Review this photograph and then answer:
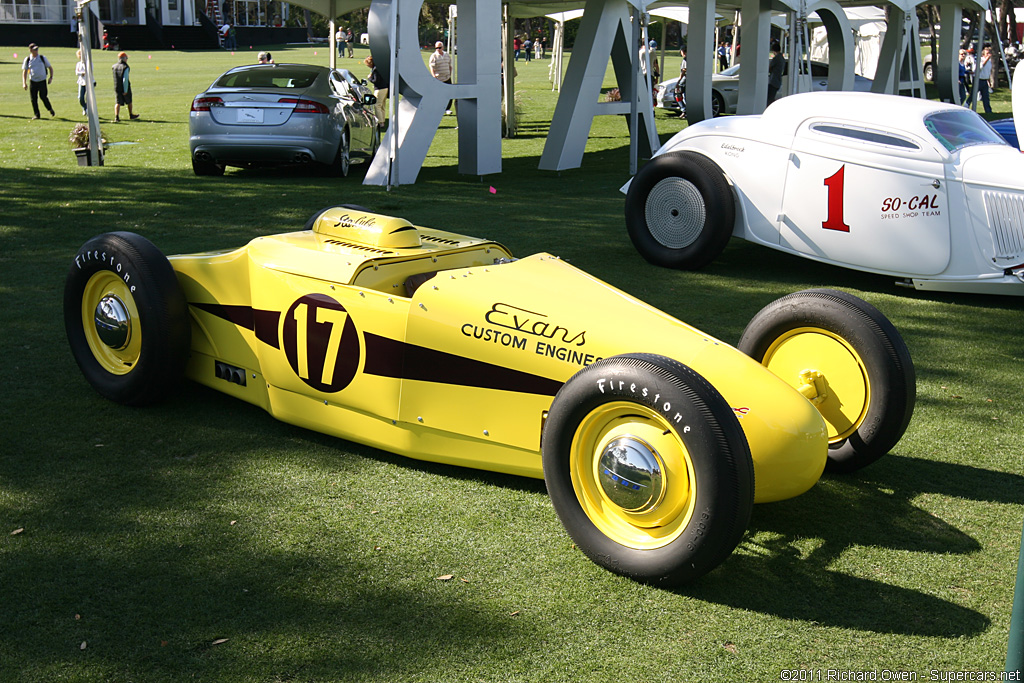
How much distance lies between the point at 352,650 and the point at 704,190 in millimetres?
5879

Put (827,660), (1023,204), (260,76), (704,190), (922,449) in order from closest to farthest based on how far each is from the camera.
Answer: (827,660) → (922,449) → (1023,204) → (704,190) → (260,76)

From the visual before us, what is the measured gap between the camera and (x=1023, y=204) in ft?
22.3

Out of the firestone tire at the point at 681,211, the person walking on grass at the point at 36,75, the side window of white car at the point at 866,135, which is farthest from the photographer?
the person walking on grass at the point at 36,75

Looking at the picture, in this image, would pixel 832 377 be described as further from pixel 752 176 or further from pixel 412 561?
pixel 752 176

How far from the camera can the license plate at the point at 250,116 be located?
475 inches

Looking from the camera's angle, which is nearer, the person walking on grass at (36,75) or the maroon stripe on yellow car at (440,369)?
the maroon stripe on yellow car at (440,369)

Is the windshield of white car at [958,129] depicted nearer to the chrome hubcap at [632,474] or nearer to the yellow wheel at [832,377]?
the yellow wheel at [832,377]

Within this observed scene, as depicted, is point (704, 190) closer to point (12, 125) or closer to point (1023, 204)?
point (1023, 204)

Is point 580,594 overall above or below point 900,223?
below

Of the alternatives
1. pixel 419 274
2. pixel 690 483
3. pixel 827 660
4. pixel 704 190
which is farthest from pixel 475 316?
pixel 704 190

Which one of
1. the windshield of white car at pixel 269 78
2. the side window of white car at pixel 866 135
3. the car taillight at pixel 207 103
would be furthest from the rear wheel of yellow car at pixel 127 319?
the windshield of white car at pixel 269 78

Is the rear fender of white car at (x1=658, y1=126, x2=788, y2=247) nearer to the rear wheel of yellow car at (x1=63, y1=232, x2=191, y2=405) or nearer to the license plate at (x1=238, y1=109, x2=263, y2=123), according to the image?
the rear wheel of yellow car at (x1=63, y1=232, x2=191, y2=405)

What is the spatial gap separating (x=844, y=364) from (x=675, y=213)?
14.3 ft

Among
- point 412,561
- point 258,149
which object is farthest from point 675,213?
point 258,149
